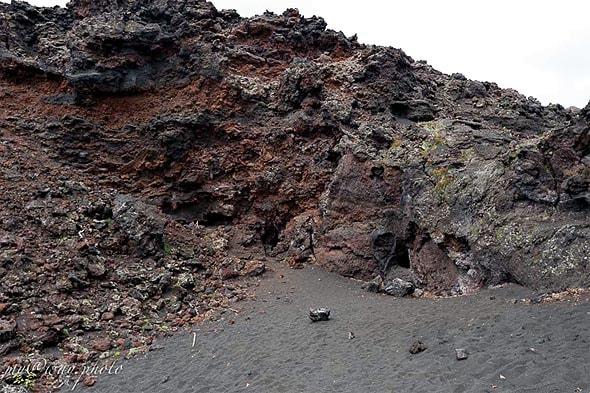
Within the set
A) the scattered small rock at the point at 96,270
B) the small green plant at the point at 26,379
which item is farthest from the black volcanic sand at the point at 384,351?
the scattered small rock at the point at 96,270

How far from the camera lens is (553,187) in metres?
12.8

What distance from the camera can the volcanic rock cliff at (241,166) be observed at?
43.3 ft

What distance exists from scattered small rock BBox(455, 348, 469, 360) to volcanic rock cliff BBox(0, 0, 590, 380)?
3492 millimetres

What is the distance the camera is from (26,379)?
1071 cm

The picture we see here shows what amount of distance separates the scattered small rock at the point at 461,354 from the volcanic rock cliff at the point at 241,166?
3492 millimetres

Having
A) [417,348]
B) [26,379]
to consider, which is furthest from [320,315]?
[26,379]

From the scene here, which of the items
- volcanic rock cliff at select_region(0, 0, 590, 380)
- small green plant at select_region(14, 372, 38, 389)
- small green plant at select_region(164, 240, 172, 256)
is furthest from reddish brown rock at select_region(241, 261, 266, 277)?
small green plant at select_region(14, 372, 38, 389)

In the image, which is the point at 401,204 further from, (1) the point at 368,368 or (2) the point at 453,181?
(1) the point at 368,368

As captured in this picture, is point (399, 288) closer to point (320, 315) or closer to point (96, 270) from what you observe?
point (320, 315)

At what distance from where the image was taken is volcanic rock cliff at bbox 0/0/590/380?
13203 mm

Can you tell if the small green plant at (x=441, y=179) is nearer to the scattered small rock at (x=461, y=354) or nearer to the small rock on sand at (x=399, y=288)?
the small rock on sand at (x=399, y=288)

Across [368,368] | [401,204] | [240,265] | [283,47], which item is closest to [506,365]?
[368,368]

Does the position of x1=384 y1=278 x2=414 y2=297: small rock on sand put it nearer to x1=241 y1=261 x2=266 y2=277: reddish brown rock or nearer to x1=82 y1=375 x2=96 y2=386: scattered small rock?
→ x1=241 y1=261 x2=266 y2=277: reddish brown rock

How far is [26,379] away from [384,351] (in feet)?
26.2
